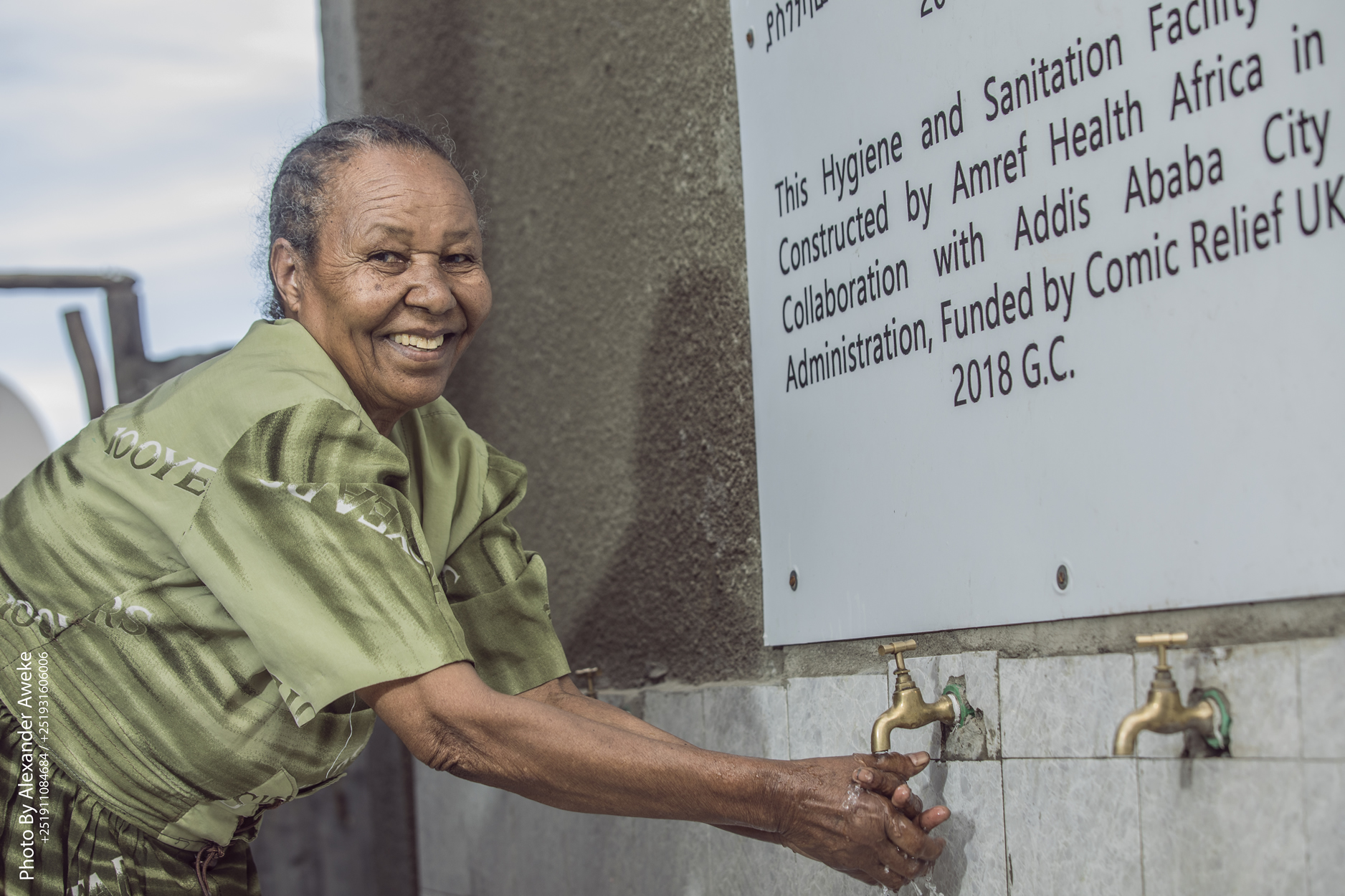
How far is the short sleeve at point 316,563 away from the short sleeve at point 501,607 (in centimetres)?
46

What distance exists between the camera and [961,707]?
168cm

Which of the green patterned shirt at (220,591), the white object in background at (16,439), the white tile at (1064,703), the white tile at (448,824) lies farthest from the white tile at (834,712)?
the white object in background at (16,439)

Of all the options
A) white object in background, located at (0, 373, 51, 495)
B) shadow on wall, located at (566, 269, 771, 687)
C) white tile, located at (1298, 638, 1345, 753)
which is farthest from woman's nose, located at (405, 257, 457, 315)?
white object in background, located at (0, 373, 51, 495)

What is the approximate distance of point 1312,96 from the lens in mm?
1256

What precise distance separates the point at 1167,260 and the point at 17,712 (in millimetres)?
1555

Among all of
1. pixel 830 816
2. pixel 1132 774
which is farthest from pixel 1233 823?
pixel 830 816

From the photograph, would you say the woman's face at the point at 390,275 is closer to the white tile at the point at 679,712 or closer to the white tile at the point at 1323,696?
the white tile at the point at 679,712

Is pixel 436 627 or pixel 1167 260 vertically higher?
pixel 1167 260

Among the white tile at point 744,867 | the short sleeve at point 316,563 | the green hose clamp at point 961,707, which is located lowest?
the white tile at point 744,867

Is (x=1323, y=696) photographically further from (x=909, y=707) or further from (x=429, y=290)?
(x=429, y=290)

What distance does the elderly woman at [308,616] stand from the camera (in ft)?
4.76

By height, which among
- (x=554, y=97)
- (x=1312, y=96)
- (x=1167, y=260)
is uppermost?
(x=554, y=97)

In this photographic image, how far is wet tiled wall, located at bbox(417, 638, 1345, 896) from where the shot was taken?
1240mm

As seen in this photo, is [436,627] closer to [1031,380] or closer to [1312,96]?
[1031,380]
